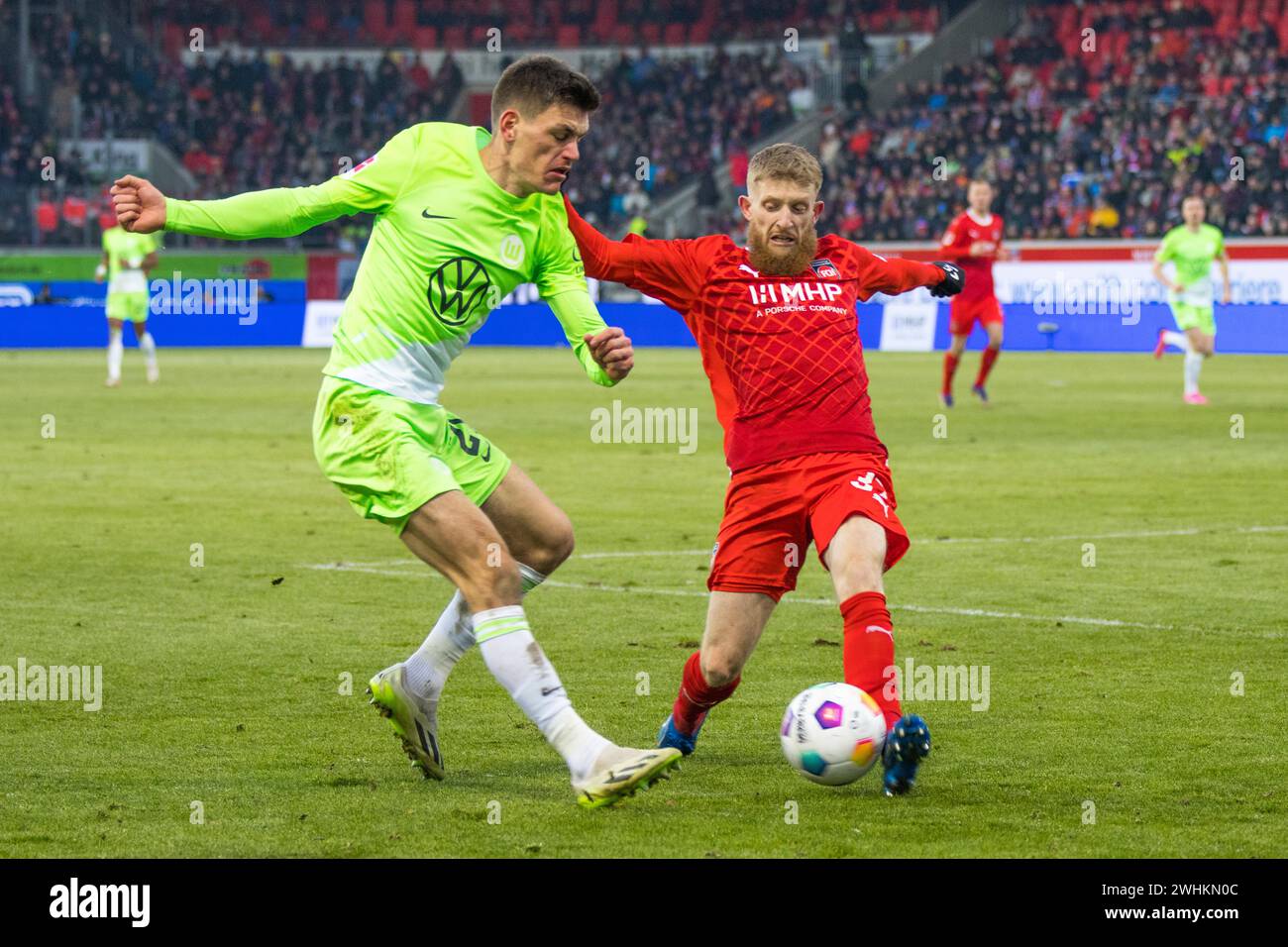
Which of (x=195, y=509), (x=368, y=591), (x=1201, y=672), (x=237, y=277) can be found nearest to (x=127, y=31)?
(x=237, y=277)

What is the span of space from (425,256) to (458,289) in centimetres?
15

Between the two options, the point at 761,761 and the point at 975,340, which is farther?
the point at 975,340

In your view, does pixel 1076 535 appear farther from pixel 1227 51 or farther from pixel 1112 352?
pixel 1227 51

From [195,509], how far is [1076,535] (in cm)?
592

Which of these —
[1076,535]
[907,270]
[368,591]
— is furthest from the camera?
[1076,535]

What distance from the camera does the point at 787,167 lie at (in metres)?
6.38

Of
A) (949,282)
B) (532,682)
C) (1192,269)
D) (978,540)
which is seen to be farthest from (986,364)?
(532,682)

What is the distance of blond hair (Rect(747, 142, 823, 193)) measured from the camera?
6.38 meters

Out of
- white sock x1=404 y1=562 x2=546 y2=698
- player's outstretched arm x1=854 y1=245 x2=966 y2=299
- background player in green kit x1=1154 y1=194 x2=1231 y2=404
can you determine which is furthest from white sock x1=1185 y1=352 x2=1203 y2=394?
white sock x1=404 y1=562 x2=546 y2=698

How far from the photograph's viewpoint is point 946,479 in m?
15.6

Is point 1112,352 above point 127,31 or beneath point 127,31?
beneath

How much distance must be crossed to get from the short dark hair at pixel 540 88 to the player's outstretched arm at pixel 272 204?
0.37m

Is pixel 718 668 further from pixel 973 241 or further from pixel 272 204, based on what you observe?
pixel 973 241

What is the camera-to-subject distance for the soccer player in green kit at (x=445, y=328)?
5.92 m
